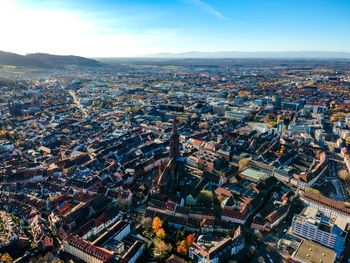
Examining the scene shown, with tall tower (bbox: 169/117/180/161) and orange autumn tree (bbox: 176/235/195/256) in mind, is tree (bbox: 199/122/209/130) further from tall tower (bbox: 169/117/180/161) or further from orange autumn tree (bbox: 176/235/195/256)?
orange autumn tree (bbox: 176/235/195/256)

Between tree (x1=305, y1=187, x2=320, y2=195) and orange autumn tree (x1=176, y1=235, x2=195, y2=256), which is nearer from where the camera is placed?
orange autumn tree (x1=176, y1=235, x2=195, y2=256)

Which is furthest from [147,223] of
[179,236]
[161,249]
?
[161,249]

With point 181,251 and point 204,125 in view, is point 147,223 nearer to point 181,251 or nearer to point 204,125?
point 181,251

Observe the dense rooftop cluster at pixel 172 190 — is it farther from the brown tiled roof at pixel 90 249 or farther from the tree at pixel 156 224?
the tree at pixel 156 224

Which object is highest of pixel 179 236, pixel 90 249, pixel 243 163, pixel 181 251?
pixel 90 249

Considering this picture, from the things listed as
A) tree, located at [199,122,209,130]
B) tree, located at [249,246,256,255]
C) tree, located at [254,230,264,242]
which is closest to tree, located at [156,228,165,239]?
tree, located at [249,246,256,255]

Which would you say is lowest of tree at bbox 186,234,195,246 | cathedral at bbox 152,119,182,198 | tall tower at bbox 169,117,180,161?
tree at bbox 186,234,195,246

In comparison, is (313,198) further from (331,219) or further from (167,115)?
(167,115)

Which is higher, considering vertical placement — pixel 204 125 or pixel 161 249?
pixel 204 125

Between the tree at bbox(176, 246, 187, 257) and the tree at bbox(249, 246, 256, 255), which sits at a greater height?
the tree at bbox(176, 246, 187, 257)

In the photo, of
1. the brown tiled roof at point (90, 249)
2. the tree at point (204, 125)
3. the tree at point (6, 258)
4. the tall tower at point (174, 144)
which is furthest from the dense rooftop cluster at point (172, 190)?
the tree at point (6, 258)

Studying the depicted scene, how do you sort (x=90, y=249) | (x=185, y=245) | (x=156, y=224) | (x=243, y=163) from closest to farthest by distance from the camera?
(x=90, y=249), (x=185, y=245), (x=156, y=224), (x=243, y=163)
